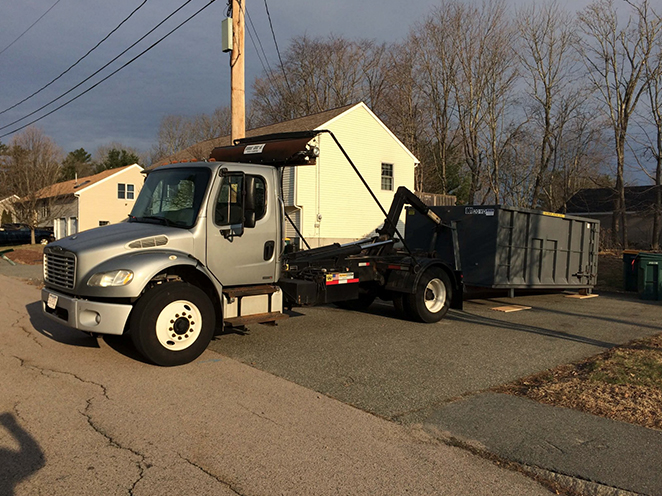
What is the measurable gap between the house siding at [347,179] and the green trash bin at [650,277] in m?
13.4

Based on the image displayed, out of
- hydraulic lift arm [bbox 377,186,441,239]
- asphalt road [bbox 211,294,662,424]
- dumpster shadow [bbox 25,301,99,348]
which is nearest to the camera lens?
asphalt road [bbox 211,294,662,424]

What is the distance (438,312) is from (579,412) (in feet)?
16.4

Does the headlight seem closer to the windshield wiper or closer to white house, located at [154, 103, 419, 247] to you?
the windshield wiper

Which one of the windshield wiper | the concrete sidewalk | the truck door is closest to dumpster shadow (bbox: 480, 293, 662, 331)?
the concrete sidewalk

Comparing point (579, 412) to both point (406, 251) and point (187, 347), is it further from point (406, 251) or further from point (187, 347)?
point (406, 251)

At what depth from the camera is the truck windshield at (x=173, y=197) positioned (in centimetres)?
707

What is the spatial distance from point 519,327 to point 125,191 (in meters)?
37.8

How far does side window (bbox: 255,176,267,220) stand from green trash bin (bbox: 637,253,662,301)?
1162 cm

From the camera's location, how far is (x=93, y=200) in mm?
39406

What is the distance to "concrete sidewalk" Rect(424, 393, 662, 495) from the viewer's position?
384cm

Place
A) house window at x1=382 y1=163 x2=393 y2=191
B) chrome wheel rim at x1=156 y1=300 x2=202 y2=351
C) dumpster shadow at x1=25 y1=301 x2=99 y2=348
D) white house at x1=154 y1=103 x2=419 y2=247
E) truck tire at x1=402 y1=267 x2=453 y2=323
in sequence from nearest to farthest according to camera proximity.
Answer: chrome wheel rim at x1=156 y1=300 x2=202 y2=351 → dumpster shadow at x1=25 y1=301 x2=99 y2=348 → truck tire at x1=402 y1=267 x2=453 y2=323 → white house at x1=154 y1=103 x2=419 y2=247 → house window at x1=382 y1=163 x2=393 y2=191

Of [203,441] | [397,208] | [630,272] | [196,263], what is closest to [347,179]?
[630,272]

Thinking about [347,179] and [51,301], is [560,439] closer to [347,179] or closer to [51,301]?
[51,301]

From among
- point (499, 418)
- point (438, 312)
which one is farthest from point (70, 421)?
point (438, 312)
